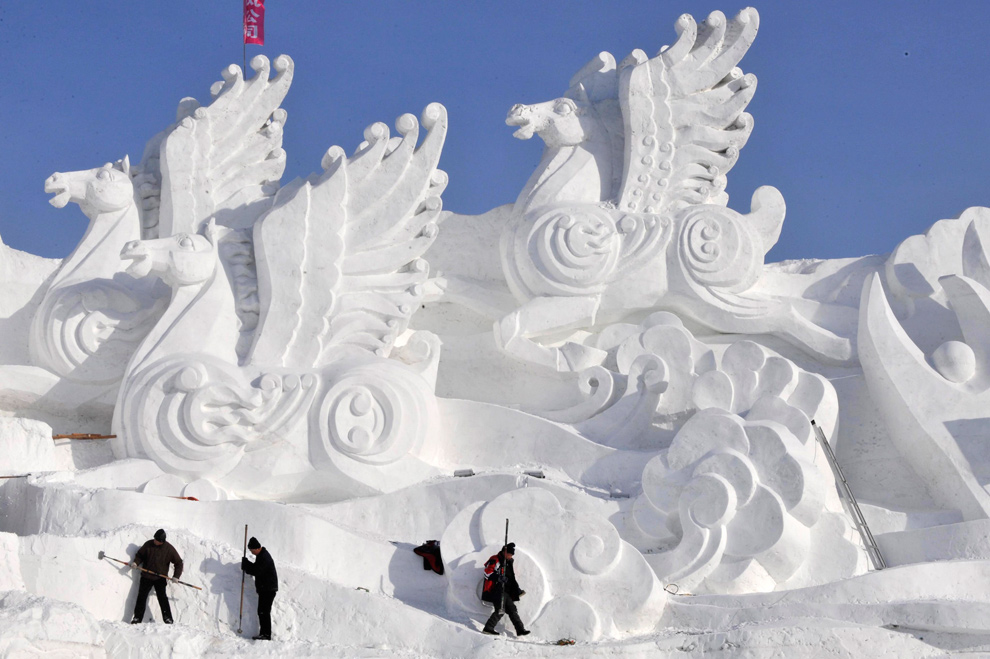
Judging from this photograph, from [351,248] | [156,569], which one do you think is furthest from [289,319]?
[156,569]

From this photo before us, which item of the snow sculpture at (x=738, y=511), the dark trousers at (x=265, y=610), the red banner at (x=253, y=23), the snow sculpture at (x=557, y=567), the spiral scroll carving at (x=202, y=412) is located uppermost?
the red banner at (x=253, y=23)

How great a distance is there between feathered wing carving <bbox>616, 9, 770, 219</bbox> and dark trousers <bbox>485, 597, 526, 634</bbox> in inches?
182

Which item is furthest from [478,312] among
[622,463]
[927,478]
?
[927,478]

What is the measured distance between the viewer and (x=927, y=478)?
37.8 feet

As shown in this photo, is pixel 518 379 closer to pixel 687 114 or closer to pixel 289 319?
pixel 289 319

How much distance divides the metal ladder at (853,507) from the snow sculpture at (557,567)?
2.04 meters

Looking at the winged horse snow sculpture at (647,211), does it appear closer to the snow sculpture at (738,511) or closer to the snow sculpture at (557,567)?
the snow sculpture at (738,511)

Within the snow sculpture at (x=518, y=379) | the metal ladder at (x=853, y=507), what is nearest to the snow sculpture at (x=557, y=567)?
the snow sculpture at (x=518, y=379)

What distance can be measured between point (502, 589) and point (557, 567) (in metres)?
0.57

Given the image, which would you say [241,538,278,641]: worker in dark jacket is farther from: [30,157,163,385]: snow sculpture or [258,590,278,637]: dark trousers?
[30,157,163,385]: snow sculpture

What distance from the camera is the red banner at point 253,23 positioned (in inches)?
538

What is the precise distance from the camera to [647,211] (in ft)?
42.0

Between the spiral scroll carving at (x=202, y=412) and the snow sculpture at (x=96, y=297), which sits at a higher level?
the snow sculpture at (x=96, y=297)

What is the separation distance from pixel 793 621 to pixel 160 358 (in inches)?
200
